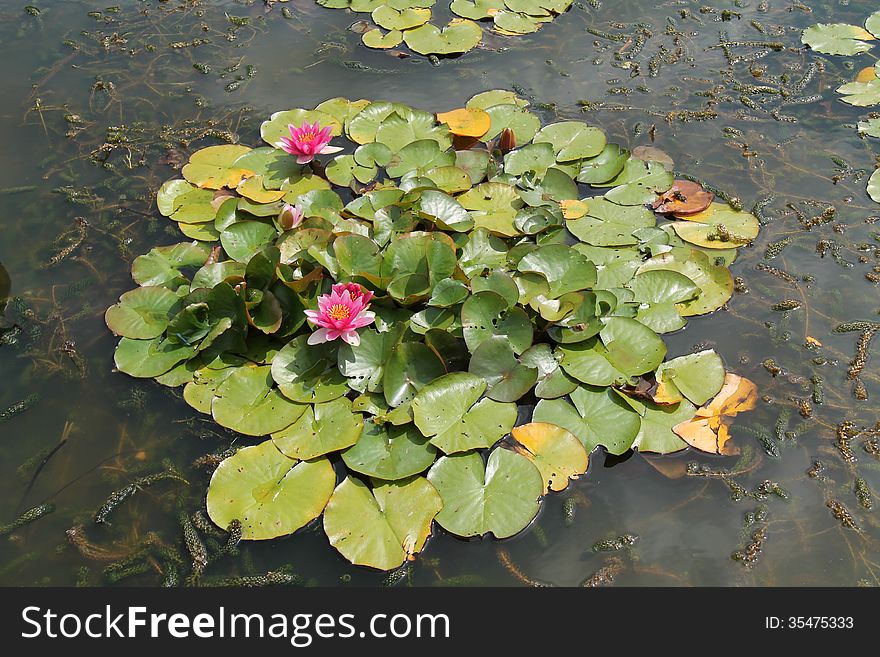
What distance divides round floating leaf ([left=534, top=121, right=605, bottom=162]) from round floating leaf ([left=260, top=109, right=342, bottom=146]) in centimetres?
170

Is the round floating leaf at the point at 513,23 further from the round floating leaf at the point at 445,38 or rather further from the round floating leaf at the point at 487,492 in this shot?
the round floating leaf at the point at 487,492

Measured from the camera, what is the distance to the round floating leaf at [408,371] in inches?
138

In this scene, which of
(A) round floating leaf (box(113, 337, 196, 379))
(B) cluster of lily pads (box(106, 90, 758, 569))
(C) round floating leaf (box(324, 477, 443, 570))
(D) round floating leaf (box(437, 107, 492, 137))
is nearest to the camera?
(C) round floating leaf (box(324, 477, 443, 570))

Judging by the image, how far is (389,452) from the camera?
339 cm

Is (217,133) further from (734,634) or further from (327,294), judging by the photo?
(734,634)

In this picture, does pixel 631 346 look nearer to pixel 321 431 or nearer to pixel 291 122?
pixel 321 431

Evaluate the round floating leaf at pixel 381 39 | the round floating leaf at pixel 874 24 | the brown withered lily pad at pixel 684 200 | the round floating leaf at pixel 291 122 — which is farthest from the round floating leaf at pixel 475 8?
the round floating leaf at pixel 874 24

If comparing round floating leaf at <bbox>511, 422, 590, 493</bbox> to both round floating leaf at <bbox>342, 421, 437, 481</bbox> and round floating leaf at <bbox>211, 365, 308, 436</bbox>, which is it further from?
round floating leaf at <bbox>211, 365, 308, 436</bbox>

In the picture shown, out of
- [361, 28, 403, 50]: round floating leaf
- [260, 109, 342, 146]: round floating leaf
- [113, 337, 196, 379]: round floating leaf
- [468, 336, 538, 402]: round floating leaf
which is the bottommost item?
[113, 337, 196, 379]: round floating leaf

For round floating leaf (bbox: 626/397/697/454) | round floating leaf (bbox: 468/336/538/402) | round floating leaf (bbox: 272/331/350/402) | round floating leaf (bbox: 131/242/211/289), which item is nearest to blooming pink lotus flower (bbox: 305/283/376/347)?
round floating leaf (bbox: 272/331/350/402)

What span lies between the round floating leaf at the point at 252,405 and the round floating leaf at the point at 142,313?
65cm

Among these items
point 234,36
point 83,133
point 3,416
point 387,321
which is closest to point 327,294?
point 387,321

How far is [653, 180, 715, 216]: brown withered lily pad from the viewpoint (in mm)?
4695

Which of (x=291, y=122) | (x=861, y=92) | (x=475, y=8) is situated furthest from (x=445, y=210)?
(x=861, y=92)
